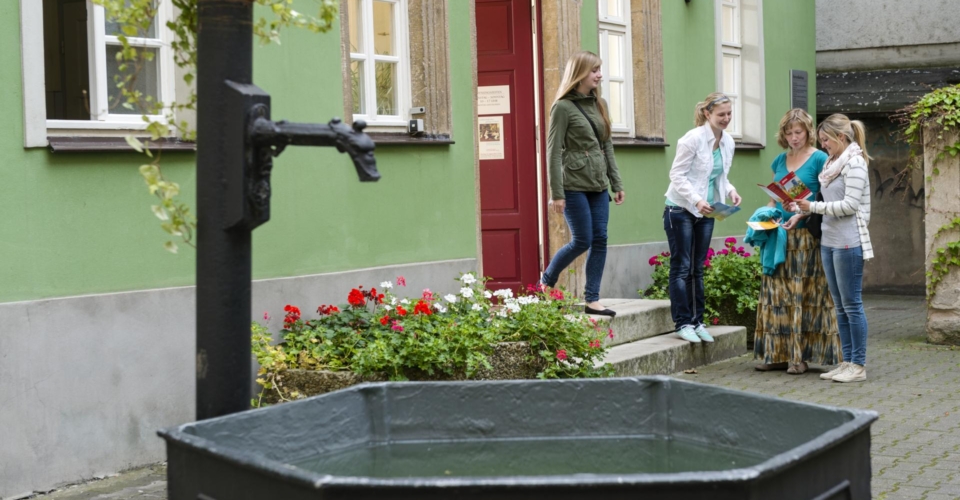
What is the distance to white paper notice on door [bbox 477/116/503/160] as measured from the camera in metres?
10.8

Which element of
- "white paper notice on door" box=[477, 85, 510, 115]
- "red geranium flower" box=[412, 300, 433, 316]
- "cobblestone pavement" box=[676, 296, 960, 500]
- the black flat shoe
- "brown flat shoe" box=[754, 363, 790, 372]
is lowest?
"cobblestone pavement" box=[676, 296, 960, 500]

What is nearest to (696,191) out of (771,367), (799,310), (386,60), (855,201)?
(799,310)

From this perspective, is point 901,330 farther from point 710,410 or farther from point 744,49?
point 710,410

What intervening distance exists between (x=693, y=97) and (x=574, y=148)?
438cm

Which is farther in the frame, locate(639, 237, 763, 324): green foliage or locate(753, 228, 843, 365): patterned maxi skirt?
locate(639, 237, 763, 324): green foliage

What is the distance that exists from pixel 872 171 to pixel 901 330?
17.3 feet

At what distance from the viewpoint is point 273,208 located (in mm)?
7277

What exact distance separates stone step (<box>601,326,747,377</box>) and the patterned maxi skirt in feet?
2.08

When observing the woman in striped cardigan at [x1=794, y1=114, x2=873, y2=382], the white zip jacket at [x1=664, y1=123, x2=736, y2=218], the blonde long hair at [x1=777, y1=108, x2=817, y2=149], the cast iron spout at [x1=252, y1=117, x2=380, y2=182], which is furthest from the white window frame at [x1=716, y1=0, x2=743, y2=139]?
the cast iron spout at [x1=252, y1=117, x2=380, y2=182]

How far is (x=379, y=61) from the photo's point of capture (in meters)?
8.57

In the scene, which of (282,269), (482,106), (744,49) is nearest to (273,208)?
(282,269)

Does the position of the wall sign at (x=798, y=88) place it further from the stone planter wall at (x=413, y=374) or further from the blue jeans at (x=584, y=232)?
the stone planter wall at (x=413, y=374)

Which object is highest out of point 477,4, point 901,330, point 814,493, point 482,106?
point 477,4

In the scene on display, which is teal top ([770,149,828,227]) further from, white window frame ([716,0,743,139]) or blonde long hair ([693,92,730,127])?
white window frame ([716,0,743,139])
